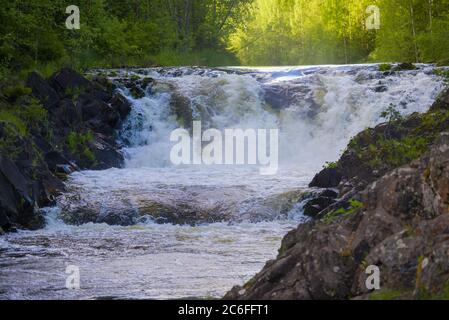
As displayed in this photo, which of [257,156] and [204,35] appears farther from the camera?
[204,35]

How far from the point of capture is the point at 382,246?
6824 millimetres

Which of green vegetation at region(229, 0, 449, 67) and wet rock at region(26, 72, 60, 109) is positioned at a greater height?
green vegetation at region(229, 0, 449, 67)

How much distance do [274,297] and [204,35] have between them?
50.3m

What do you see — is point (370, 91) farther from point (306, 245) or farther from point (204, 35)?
point (204, 35)

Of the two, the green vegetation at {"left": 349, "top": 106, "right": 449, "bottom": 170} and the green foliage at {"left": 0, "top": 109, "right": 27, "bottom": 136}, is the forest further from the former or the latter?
the green vegetation at {"left": 349, "top": 106, "right": 449, "bottom": 170}

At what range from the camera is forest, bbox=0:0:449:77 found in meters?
28.4

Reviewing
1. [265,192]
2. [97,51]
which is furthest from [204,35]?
[265,192]

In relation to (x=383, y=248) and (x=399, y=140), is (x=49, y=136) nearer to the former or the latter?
(x=399, y=140)

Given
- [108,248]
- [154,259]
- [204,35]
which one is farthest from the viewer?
[204,35]

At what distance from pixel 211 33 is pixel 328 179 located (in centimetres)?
3907

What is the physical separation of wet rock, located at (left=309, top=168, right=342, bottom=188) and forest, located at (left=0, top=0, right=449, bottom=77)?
12052 millimetres

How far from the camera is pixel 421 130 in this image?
1574 centimetres

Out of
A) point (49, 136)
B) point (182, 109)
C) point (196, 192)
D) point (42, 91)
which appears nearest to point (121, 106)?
point (182, 109)

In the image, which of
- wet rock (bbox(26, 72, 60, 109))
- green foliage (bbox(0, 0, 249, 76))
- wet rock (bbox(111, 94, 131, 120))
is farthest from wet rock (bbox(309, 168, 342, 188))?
green foliage (bbox(0, 0, 249, 76))
